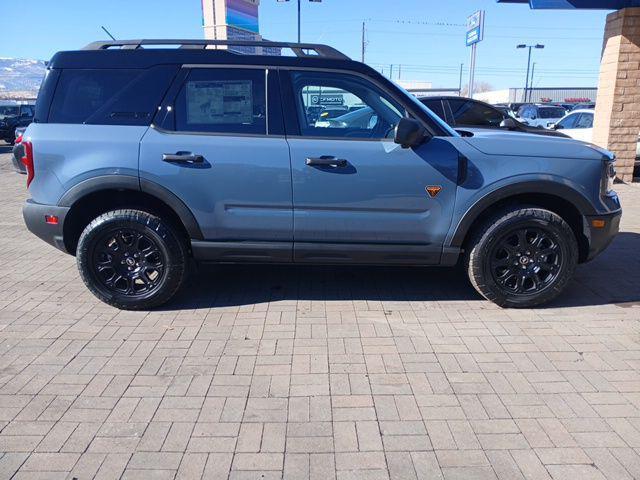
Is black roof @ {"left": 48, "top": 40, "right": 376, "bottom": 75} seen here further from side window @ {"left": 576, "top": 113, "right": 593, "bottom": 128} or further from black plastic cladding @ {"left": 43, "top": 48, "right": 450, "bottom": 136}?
side window @ {"left": 576, "top": 113, "right": 593, "bottom": 128}

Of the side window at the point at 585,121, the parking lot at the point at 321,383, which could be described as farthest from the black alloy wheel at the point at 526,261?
the side window at the point at 585,121

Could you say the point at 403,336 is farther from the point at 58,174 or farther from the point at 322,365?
the point at 58,174

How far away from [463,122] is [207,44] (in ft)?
22.0

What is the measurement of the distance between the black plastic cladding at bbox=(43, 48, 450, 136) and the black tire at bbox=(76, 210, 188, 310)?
3.89 feet

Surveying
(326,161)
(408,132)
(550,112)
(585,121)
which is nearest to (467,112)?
(585,121)

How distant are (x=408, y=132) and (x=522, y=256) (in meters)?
1.46

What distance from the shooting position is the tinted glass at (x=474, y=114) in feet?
31.9

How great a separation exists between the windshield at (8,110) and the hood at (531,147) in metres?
25.2

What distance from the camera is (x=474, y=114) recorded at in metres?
9.88

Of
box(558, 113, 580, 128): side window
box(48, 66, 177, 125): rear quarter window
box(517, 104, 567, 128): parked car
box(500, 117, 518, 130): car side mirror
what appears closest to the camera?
box(48, 66, 177, 125): rear quarter window

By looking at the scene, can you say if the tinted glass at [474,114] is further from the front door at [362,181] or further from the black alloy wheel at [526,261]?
the front door at [362,181]

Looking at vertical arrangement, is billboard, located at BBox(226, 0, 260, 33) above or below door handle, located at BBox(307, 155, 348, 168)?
above

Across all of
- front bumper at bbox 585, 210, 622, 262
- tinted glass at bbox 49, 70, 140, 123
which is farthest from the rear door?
front bumper at bbox 585, 210, 622, 262

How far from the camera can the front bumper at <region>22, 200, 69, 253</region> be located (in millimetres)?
4117
